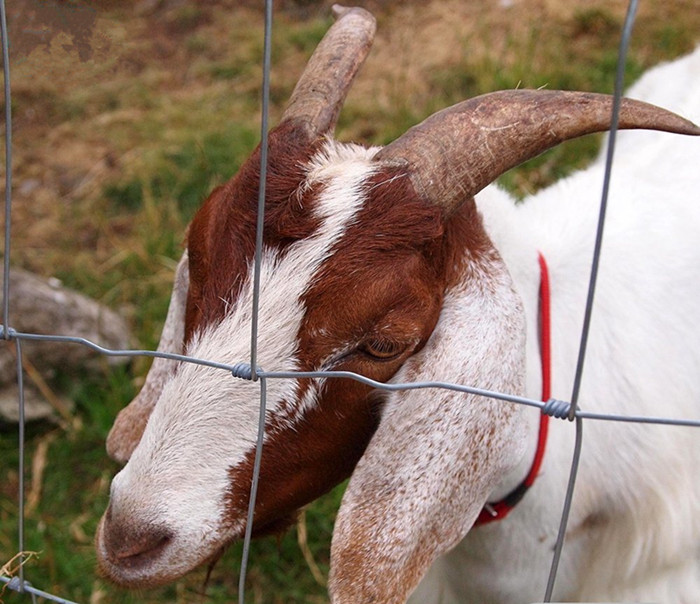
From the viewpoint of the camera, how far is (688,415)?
7.04ft

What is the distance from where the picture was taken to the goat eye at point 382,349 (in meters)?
1.80

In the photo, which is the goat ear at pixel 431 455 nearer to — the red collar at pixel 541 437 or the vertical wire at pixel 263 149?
the red collar at pixel 541 437

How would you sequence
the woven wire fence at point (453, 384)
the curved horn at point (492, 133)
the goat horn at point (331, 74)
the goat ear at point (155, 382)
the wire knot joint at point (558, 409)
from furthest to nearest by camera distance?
the goat ear at point (155, 382), the goat horn at point (331, 74), the curved horn at point (492, 133), the wire knot joint at point (558, 409), the woven wire fence at point (453, 384)

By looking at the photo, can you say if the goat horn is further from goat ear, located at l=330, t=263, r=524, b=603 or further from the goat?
goat ear, located at l=330, t=263, r=524, b=603

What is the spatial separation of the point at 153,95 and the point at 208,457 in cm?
468

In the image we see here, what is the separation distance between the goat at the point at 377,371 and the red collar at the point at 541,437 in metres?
0.02

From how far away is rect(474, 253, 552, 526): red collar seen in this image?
2029 millimetres

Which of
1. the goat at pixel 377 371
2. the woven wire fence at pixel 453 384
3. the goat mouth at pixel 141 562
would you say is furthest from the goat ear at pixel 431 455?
the goat mouth at pixel 141 562

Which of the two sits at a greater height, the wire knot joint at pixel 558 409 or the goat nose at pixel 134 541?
the wire knot joint at pixel 558 409

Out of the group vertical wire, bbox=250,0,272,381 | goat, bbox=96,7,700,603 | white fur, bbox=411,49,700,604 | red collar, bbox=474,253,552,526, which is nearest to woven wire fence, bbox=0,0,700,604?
vertical wire, bbox=250,0,272,381

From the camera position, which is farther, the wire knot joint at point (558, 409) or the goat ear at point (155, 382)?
the goat ear at point (155, 382)

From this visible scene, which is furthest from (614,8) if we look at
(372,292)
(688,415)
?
(372,292)

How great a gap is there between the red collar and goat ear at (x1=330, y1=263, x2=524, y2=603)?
0.18 m

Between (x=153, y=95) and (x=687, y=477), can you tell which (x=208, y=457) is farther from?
(x=153, y=95)
